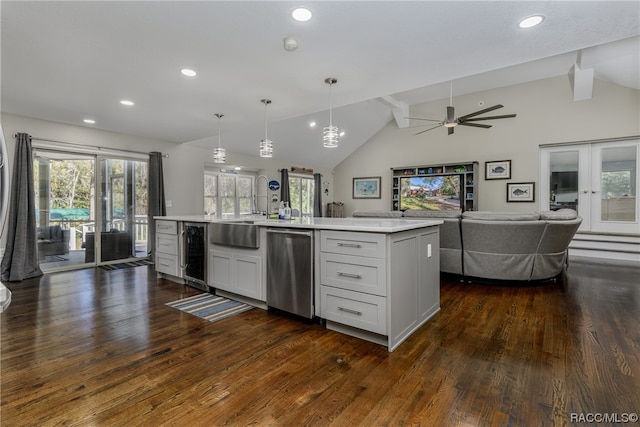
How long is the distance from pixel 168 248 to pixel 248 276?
5.46 ft

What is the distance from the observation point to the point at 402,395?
1772mm

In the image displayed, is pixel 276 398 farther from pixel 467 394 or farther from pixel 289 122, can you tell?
pixel 289 122

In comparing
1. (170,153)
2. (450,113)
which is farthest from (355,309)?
(170,153)

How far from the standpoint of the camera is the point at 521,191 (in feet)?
23.3

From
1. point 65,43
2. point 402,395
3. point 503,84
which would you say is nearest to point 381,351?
Answer: point 402,395

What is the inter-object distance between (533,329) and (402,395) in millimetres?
1631

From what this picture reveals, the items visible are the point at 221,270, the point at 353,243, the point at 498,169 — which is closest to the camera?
the point at 353,243

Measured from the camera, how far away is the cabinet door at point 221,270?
3.44 metres

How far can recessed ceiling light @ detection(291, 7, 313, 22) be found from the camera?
2055 millimetres

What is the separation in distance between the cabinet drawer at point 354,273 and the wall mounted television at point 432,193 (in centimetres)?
605

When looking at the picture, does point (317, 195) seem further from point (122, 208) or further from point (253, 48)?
point (253, 48)

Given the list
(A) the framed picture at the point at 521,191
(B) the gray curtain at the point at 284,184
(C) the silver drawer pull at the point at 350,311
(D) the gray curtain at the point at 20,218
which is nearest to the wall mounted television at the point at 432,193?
(A) the framed picture at the point at 521,191

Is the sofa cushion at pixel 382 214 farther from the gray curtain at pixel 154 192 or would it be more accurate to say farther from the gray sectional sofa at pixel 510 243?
the gray curtain at pixel 154 192

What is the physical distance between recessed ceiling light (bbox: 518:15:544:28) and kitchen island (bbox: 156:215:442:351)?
1613 millimetres
